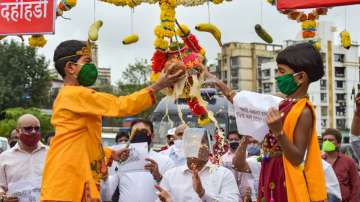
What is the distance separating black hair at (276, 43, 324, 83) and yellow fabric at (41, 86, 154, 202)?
0.99m

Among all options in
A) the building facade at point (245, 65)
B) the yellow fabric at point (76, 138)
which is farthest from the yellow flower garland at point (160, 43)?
the building facade at point (245, 65)

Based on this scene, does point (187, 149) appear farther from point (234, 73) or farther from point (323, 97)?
point (234, 73)

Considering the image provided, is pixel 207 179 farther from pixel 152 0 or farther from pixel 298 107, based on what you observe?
pixel 298 107

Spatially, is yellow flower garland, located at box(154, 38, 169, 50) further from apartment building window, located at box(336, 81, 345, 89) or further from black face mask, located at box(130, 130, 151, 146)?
apartment building window, located at box(336, 81, 345, 89)

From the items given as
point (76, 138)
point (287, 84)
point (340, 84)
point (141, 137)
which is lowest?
point (141, 137)

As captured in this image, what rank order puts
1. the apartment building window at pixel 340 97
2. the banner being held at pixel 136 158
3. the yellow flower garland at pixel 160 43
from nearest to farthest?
the yellow flower garland at pixel 160 43 < the banner being held at pixel 136 158 < the apartment building window at pixel 340 97

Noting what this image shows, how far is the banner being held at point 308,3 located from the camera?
7.36 m

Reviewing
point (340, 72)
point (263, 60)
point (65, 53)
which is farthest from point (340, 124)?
point (65, 53)

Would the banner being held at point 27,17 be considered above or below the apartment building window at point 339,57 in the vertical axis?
below

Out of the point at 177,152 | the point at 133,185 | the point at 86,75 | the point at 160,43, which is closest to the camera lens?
the point at 86,75

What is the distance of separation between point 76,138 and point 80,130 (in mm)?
67

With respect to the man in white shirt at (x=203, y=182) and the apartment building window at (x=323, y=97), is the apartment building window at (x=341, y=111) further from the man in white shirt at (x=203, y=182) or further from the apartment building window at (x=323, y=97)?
the man in white shirt at (x=203, y=182)

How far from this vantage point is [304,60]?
4.22 metres

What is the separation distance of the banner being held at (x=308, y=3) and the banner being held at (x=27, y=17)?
2.84 metres
